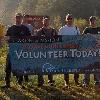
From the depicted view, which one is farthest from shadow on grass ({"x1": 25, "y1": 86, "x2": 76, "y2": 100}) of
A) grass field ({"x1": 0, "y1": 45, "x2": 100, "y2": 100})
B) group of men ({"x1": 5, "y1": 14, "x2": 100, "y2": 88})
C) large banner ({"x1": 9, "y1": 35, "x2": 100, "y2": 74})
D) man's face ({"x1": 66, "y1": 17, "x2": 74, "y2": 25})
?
man's face ({"x1": 66, "y1": 17, "x2": 74, "y2": 25})

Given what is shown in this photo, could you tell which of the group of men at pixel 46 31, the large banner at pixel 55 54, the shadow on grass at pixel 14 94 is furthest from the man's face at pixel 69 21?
the shadow on grass at pixel 14 94

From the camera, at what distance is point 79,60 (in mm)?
11062

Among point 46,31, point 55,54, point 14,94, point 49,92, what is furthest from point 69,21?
point 14,94

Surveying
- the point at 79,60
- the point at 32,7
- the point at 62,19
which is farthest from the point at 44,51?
the point at 32,7

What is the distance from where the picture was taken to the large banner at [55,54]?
35.6ft

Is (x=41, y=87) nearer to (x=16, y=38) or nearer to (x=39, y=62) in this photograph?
(x=39, y=62)

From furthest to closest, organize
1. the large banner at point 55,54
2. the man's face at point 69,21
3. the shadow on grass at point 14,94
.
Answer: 1. the man's face at point 69,21
2. the large banner at point 55,54
3. the shadow on grass at point 14,94

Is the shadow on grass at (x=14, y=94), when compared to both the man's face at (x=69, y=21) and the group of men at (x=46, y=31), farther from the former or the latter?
the man's face at (x=69, y=21)

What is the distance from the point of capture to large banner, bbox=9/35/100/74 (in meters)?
10.8

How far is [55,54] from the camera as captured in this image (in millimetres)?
10953

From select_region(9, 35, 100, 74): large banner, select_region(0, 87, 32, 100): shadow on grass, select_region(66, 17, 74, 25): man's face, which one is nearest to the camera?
select_region(0, 87, 32, 100): shadow on grass

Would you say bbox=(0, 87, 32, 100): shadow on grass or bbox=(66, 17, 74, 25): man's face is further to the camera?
bbox=(66, 17, 74, 25): man's face

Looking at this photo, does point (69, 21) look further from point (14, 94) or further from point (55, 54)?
point (14, 94)

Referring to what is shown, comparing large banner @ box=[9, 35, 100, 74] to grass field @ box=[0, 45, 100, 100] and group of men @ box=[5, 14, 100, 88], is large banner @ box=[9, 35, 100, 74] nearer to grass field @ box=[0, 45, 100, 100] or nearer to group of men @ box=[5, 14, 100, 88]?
group of men @ box=[5, 14, 100, 88]
